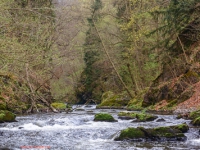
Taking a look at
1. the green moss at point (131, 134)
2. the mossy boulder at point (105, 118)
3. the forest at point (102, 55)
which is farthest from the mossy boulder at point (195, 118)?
the mossy boulder at point (105, 118)

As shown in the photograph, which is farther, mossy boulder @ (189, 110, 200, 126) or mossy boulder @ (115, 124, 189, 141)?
mossy boulder @ (189, 110, 200, 126)

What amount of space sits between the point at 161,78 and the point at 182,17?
20.4 feet

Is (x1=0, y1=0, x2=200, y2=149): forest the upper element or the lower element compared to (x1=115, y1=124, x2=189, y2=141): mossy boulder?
upper

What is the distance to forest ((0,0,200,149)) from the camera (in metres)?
8.66

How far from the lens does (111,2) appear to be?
29.5 metres

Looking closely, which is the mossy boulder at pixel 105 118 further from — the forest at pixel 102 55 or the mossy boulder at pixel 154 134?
the mossy boulder at pixel 154 134

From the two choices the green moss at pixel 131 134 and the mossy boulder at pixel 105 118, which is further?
the mossy boulder at pixel 105 118

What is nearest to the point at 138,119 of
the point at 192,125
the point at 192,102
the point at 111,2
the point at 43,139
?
the point at 192,125

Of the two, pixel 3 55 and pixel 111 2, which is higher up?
pixel 111 2

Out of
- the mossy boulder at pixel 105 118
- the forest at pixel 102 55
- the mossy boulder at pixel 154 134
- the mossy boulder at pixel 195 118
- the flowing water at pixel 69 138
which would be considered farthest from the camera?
the mossy boulder at pixel 105 118

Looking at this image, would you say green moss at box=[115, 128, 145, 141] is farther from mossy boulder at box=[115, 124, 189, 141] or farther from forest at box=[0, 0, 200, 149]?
forest at box=[0, 0, 200, 149]

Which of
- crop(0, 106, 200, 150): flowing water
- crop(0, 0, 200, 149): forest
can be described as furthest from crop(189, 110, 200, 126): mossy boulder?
crop(0, 106, 200, 150): flowing water

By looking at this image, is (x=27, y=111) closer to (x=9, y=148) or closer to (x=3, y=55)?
(x=9, y=148)

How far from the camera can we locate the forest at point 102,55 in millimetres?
8656
